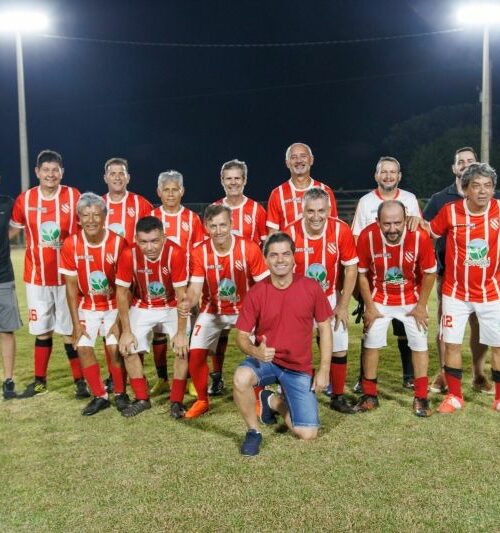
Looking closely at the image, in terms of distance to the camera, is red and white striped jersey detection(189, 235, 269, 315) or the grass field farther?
red and white striped jersey detection(189, 235, 269, 315)

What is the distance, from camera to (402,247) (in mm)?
4223

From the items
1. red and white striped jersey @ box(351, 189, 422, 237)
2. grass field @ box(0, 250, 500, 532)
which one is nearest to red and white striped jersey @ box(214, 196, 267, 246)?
red and white striped jersey @ box(351, 189, 422, 237)

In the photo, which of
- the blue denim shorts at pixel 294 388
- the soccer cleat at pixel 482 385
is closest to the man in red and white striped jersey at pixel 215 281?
the blue denim shorts at pixel 294 388

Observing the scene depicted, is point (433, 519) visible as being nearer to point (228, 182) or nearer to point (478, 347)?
point (478, 347)

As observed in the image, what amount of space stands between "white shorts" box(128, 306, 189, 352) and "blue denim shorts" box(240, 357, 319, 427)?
0.92m

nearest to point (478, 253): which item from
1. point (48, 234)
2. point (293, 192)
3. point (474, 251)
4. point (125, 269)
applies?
point (474, 251)

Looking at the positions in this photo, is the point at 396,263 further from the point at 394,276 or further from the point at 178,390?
the point at 178,390

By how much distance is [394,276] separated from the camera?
4293 mm

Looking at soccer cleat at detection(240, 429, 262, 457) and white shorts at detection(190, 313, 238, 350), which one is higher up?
white shorts at detection(190, 313, 238, 350)

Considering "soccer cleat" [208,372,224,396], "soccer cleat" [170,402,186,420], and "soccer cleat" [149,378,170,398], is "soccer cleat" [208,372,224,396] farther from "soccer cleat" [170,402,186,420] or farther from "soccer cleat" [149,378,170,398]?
"soccer cleat" [170,402,186,420]

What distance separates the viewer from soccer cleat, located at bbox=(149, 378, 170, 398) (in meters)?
4.85

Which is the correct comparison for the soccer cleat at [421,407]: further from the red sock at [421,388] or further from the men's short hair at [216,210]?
the men's short hair at [216,210]

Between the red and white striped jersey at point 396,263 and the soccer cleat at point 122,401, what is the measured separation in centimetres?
187

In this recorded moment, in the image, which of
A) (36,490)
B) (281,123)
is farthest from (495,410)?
(281,123)
